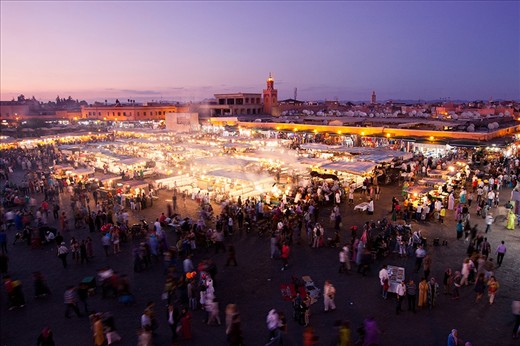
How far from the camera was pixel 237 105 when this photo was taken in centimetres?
5309

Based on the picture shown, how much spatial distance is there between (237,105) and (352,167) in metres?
38.8

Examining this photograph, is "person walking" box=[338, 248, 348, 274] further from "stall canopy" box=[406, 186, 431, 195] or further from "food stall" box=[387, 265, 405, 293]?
"stall canopy" box=[406, 186, 431, 195]

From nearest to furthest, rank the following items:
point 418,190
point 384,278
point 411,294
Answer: point 411,294
point 384,278
point 418,190

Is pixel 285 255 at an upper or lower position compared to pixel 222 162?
lower

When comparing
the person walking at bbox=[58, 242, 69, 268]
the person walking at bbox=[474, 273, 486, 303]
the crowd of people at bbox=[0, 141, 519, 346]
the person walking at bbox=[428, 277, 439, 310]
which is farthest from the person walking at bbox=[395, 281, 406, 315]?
the person walking at bbox=[58, 242, 69, 268]

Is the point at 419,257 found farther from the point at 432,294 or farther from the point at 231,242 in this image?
the point at 231,242

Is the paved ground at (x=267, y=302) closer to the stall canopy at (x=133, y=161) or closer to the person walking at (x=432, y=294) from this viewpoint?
the person walking at (x=432, y=294)

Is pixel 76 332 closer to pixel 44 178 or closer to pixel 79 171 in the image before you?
pixel 79 171

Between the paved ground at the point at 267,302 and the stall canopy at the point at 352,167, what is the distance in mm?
5141

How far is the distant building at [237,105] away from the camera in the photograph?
52.8 metres

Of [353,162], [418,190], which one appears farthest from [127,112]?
[418,190]

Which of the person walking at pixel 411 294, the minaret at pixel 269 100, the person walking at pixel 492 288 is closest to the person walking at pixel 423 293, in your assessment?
the person walking at pixel 411 294

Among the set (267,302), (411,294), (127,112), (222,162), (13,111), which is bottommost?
(267,302)

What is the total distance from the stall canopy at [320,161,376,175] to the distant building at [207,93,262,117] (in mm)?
36282
